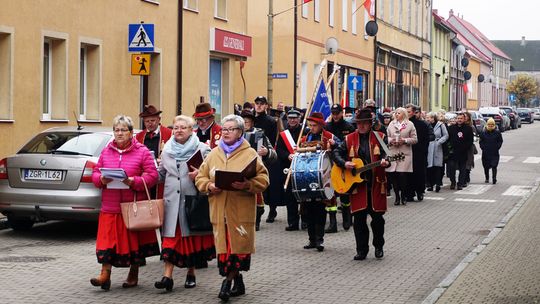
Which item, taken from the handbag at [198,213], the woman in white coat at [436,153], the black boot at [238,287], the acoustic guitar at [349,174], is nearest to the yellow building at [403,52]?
the woman in white coat at [436,153]

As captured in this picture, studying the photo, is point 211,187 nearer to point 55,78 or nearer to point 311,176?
point 311,176

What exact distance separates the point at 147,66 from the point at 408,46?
148 ft

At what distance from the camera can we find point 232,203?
934 cm

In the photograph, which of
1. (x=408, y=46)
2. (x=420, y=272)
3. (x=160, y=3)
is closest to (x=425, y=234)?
(x=420, y=272)

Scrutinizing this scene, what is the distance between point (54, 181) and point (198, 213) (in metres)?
4.25

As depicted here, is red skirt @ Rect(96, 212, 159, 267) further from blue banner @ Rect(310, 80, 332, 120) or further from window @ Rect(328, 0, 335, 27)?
window @ Rect(328, 0, 335, 27)

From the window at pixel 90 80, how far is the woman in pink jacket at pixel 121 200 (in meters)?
13.1

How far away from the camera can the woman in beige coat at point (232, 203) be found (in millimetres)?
9320

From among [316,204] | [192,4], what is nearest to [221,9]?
[192,4]

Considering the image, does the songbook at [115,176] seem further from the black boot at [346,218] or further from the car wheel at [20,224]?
the black boot at [346,218]

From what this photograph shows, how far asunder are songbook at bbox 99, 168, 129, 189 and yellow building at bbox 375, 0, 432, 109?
44117mm

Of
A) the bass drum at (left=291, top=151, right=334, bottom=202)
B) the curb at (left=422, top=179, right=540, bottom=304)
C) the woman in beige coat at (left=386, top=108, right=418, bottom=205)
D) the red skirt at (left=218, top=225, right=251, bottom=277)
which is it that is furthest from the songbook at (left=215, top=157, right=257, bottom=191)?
the woman in beige coat at (left=386, top=108, right=418, bottom=205)

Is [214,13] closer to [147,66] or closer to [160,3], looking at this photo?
[160,3]

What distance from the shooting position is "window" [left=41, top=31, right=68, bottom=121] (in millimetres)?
21375
